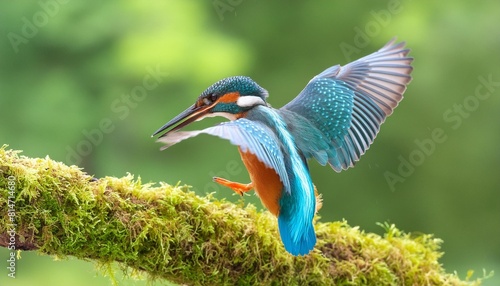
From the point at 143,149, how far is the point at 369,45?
6.41 ft

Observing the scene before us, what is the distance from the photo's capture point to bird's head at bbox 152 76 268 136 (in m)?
2.36

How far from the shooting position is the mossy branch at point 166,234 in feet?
6.40

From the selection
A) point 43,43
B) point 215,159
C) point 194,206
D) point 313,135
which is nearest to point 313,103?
point 313,135

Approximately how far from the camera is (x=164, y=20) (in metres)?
5.13

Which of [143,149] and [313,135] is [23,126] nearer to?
[143,149]

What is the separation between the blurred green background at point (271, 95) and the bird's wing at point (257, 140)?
2864mm
